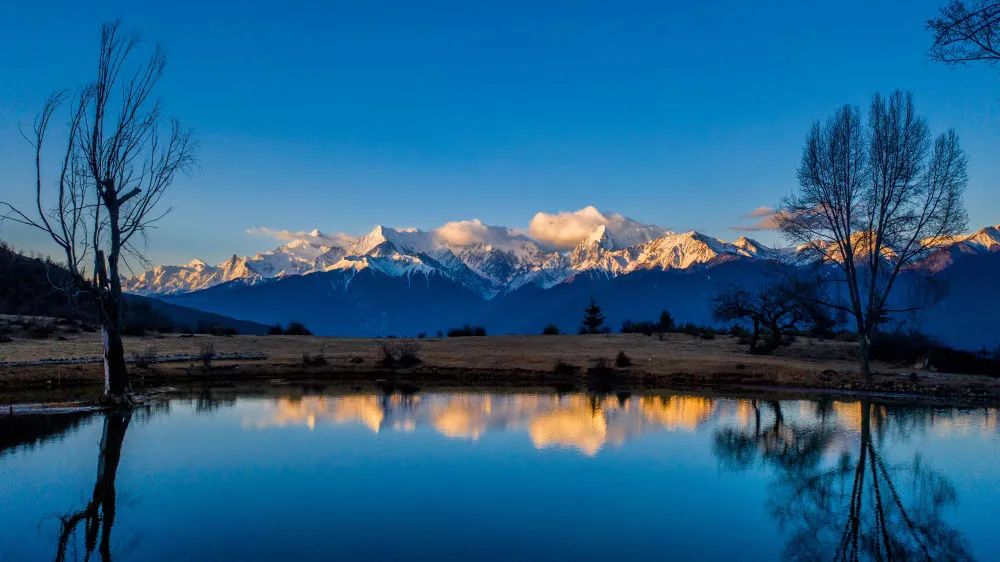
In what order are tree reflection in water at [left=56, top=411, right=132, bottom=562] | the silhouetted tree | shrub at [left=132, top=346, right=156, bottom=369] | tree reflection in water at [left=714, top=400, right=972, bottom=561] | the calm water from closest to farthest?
tree reflection in water at [left=56, top=411, right=132, bottom=562], the calm water, tree reflection in water at [left=714, top=400, right=972, bottom=561], shrub at [left=132, top=346, right=156, bottom=369], the silhouetted tree

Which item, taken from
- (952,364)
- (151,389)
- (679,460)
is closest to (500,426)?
(679,460)

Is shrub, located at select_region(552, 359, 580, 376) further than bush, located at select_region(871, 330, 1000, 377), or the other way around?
bush, located at select_region(871, 330, 1000, 377)

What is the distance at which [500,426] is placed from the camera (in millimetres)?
21938

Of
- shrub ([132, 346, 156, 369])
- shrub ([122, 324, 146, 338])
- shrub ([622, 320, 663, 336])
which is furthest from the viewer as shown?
shrub ([622, 320, 663, 336])

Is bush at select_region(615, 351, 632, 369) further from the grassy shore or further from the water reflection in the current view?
the water reflection

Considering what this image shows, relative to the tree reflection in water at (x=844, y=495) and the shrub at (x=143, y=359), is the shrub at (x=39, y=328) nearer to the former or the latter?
the shrub at (x=143, y=359)

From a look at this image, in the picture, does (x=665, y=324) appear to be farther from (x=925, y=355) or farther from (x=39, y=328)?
(x=39, y=328)

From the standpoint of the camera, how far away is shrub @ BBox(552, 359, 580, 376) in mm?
38600

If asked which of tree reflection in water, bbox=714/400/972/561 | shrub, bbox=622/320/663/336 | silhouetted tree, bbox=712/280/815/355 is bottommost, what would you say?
tree reflection in water, bbox=714/400/972/561

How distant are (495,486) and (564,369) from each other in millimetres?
24474

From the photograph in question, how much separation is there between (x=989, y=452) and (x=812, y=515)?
9.44m

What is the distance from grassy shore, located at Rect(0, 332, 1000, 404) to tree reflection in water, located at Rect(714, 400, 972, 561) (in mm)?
12554

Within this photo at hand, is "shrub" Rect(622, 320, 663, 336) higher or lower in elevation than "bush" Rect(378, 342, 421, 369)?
higher

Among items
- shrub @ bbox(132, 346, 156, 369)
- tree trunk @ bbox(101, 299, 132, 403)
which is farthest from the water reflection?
shrub @ bbox(132, 346, 156, 369)
